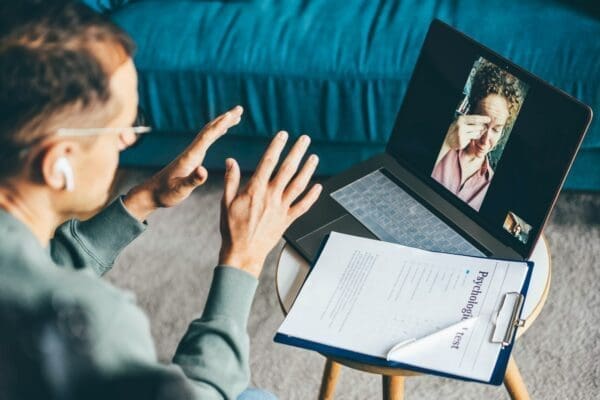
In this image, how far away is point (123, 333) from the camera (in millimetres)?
722

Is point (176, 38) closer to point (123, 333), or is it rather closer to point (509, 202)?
point (509, 202)

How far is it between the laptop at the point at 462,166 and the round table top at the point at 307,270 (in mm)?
24

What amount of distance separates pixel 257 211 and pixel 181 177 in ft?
0.58

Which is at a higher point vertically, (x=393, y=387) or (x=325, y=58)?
(x=325, y=58)

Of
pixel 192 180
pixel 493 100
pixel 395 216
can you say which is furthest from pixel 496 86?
pixel 192 180

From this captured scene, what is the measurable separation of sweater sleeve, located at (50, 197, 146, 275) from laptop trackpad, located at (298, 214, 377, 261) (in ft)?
0.88

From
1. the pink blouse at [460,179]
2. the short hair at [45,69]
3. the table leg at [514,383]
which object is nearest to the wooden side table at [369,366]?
the table leg at [514,383]

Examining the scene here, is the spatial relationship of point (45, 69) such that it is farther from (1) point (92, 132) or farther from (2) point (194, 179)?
(2) point (194, 179)

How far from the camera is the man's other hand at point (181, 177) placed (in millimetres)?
1043

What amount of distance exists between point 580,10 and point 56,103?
4.45 ft

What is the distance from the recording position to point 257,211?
942mm

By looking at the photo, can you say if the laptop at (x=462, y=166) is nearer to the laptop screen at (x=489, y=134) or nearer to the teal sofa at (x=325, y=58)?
the laptop screen at (x=489, y=134)

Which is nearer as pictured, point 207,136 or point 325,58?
point 207,136

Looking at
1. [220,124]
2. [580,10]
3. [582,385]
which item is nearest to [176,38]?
[220,124]
